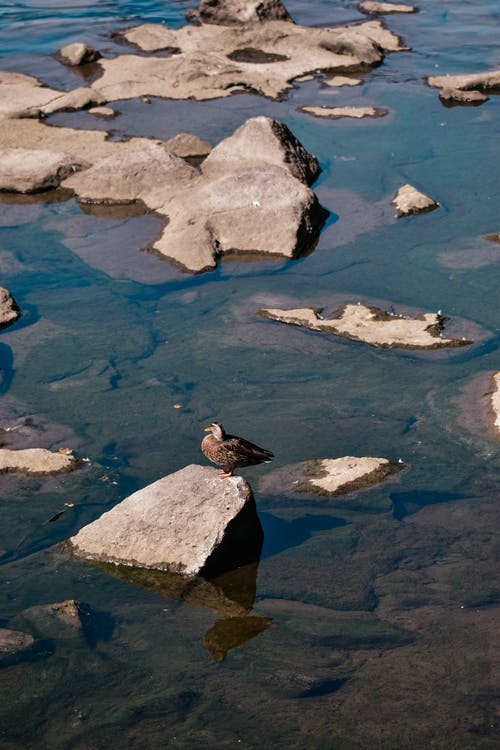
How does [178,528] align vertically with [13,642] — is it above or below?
above

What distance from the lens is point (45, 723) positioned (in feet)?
16.2

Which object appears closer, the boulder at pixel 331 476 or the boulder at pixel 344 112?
the boulder at pixel 331 476

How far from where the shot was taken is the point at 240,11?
1758 centimetres

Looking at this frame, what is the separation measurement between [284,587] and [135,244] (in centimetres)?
544

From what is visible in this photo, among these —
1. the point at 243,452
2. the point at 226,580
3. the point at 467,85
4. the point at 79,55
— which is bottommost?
the point at 226,580

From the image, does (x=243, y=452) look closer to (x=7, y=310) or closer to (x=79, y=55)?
(x=7, y=310)

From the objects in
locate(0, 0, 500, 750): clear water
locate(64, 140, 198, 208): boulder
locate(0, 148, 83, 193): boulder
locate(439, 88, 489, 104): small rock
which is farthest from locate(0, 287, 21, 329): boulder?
locate(439, 88, 489, 104): small rock

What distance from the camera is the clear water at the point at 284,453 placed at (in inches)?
197

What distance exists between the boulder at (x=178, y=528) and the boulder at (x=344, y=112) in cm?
885

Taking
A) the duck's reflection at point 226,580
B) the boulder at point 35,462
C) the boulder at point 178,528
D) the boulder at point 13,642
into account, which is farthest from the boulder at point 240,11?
the boulder at point 13,642

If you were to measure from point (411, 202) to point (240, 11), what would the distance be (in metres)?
8.33

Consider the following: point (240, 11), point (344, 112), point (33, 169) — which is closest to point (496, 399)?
point (33, 169)

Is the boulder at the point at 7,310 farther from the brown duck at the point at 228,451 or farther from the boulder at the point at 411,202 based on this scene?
the boulder at the point at 411,202

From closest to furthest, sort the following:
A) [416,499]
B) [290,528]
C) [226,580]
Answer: [226,580] → [290,528] → [416,499]
